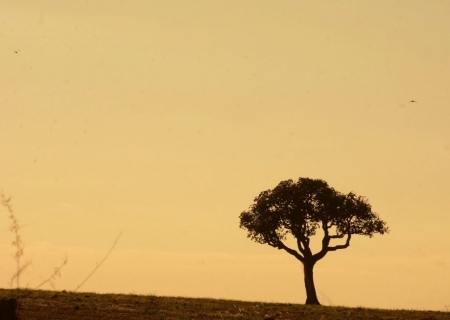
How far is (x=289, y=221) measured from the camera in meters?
58.7

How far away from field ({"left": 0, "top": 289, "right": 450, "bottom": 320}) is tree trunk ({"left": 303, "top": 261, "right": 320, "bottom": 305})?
54.7 feet

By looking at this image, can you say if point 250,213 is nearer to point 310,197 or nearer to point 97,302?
point 310,197

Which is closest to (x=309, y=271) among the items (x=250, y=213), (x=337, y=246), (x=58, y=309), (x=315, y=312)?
(x=337, y=246)

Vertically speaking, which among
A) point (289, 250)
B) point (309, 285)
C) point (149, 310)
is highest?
point (289, 250)

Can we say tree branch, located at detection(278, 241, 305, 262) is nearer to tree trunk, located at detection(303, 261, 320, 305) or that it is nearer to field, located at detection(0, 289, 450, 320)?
tree trunk, located at detection(303, 261, 320, 305)

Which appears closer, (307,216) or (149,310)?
(149,310)

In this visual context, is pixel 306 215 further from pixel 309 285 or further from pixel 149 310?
pixel 149 310

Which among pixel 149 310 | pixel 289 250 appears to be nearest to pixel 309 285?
pixel 289 250

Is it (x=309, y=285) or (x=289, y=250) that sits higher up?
(x=289, y=250)

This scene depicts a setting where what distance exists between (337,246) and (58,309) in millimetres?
32982

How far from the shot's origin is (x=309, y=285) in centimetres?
5669

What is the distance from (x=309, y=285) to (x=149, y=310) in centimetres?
2775

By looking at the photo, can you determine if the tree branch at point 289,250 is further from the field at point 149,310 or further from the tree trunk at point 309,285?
the field at point 149,310

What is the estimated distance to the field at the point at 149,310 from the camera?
28.5m
